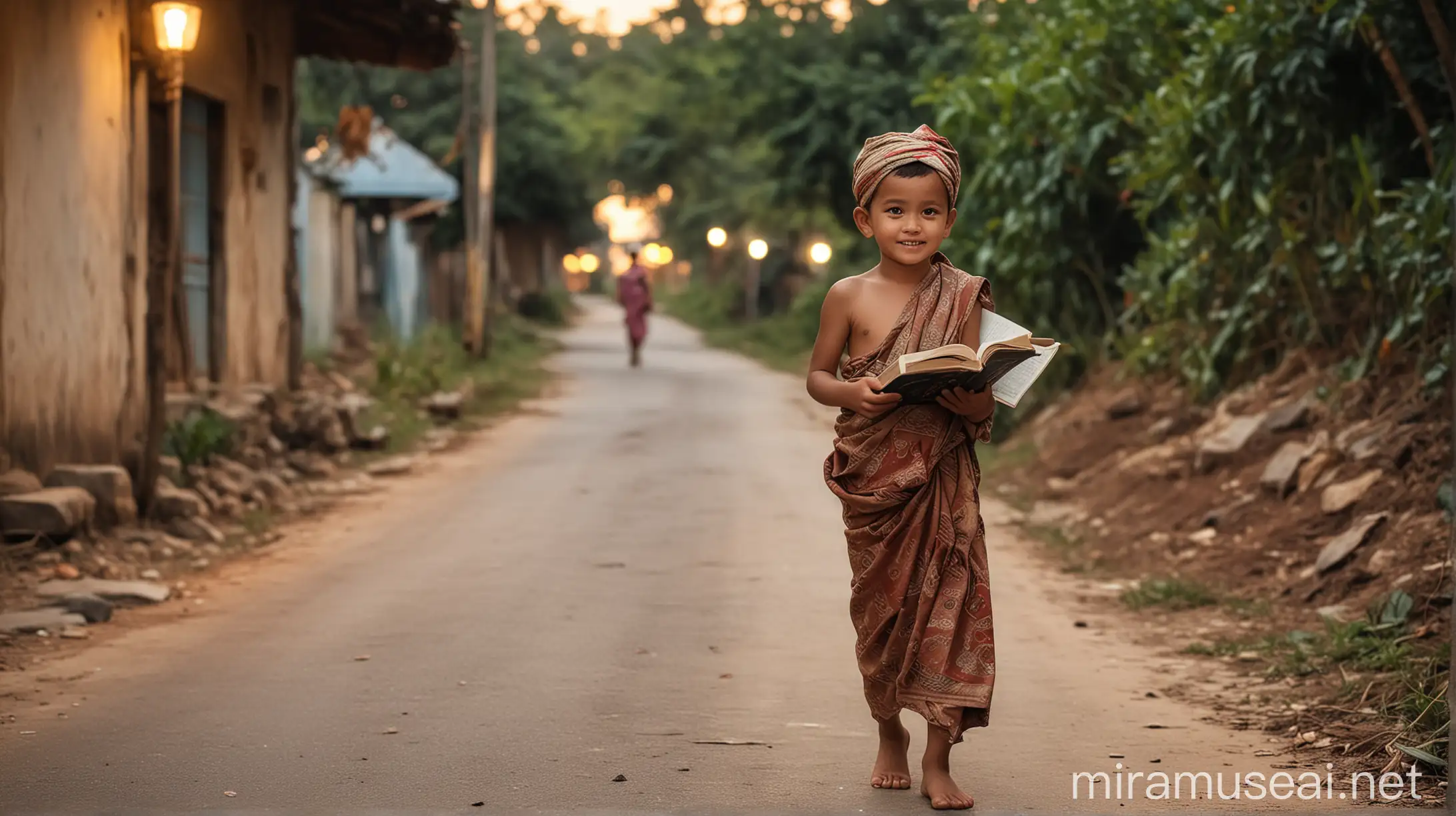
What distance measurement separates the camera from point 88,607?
7.57m

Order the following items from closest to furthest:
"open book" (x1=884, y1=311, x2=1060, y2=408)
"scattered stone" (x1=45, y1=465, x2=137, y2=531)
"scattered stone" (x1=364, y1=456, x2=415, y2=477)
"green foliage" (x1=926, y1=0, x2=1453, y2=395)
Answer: "open book" (x1=884, y1=311, x2=1060, y2=408) → "scattered stone" (x1=45, y1=465, x2=137, y2=531) → "green foliage" (x1=926, y1=0, x2=1453, y2=395) → "scattered stone" (x1=364, y1=456, x2=415, y2=477)

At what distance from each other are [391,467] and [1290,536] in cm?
734

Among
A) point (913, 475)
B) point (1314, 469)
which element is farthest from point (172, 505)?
point (913, 475)

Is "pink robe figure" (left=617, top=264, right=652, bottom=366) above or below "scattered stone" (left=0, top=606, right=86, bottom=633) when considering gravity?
above

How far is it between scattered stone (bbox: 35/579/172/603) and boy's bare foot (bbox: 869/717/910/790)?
4.45 metres

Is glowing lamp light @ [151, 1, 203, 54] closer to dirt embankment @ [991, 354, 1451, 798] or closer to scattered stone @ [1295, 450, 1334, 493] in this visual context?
dirt embankment @ [991, 354, 1451, 798]

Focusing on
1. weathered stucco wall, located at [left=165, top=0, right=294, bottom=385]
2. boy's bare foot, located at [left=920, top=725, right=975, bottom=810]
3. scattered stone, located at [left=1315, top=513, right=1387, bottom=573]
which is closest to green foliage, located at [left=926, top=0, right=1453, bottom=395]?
scattered stone, located at [left=1315, top=513, right=1387, bottom=573]

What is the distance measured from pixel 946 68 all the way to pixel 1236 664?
66.0 feet

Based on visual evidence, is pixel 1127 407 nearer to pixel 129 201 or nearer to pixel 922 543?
pixel 129 201

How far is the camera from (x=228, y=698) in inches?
233

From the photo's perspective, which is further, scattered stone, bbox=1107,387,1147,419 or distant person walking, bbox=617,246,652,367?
distant person walking, bbox=617,246,652,367

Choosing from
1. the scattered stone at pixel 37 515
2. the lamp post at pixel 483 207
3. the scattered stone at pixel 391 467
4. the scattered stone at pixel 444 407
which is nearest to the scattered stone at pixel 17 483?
the scattered stone at pixel 37 515

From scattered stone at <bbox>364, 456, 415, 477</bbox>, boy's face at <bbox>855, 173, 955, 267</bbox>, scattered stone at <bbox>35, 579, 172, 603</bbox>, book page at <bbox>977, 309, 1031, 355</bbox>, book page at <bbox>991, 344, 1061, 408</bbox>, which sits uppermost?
boy's face at <bbox>855, 173, 955, 267</bbox>

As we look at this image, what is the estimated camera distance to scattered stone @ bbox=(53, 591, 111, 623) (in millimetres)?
7547
